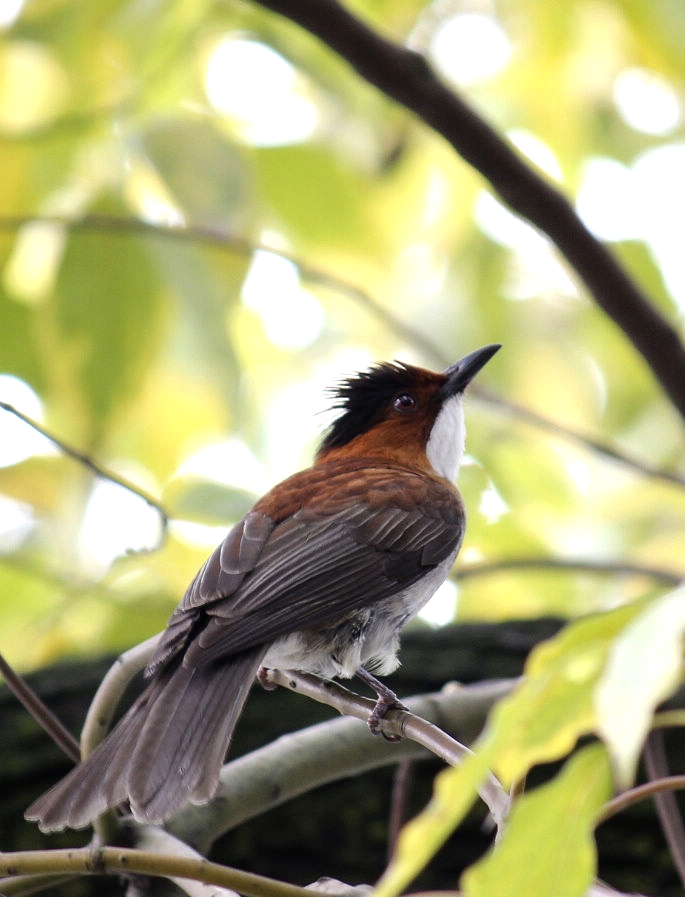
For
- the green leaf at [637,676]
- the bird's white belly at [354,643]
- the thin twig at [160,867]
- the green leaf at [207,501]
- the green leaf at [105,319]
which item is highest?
the green leaf at [105,319]

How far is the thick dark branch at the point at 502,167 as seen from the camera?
2.75 m

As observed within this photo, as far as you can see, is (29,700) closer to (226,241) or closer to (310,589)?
(310,589)

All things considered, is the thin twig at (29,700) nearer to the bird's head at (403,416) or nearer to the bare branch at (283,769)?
the bare branch at (283,769)

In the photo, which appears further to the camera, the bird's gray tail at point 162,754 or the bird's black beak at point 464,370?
the bird's black beak at point 464,370

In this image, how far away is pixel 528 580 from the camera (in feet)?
17.9

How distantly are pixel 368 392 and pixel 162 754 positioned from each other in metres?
2.36

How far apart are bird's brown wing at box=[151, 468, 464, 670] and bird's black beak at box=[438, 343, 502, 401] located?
476mm

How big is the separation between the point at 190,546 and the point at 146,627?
1016mm

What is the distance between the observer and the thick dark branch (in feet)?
9.04

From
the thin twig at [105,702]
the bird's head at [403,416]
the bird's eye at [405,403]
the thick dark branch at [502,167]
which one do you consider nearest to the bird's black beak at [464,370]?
the bird's head at [403,416]

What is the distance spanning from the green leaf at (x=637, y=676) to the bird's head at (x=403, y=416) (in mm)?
3174

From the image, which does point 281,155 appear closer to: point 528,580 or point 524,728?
point 528,580

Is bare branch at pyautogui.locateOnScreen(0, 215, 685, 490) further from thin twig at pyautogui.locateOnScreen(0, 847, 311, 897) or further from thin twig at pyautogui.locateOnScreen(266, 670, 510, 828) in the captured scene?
thin twig at pyautogui.locateOnScreen(0, 847, 311, 897)

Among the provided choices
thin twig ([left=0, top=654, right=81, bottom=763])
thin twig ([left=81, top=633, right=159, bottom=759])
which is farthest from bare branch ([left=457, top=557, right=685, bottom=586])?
thin twig ([left=0, top=654, right=81, bottom=763])
